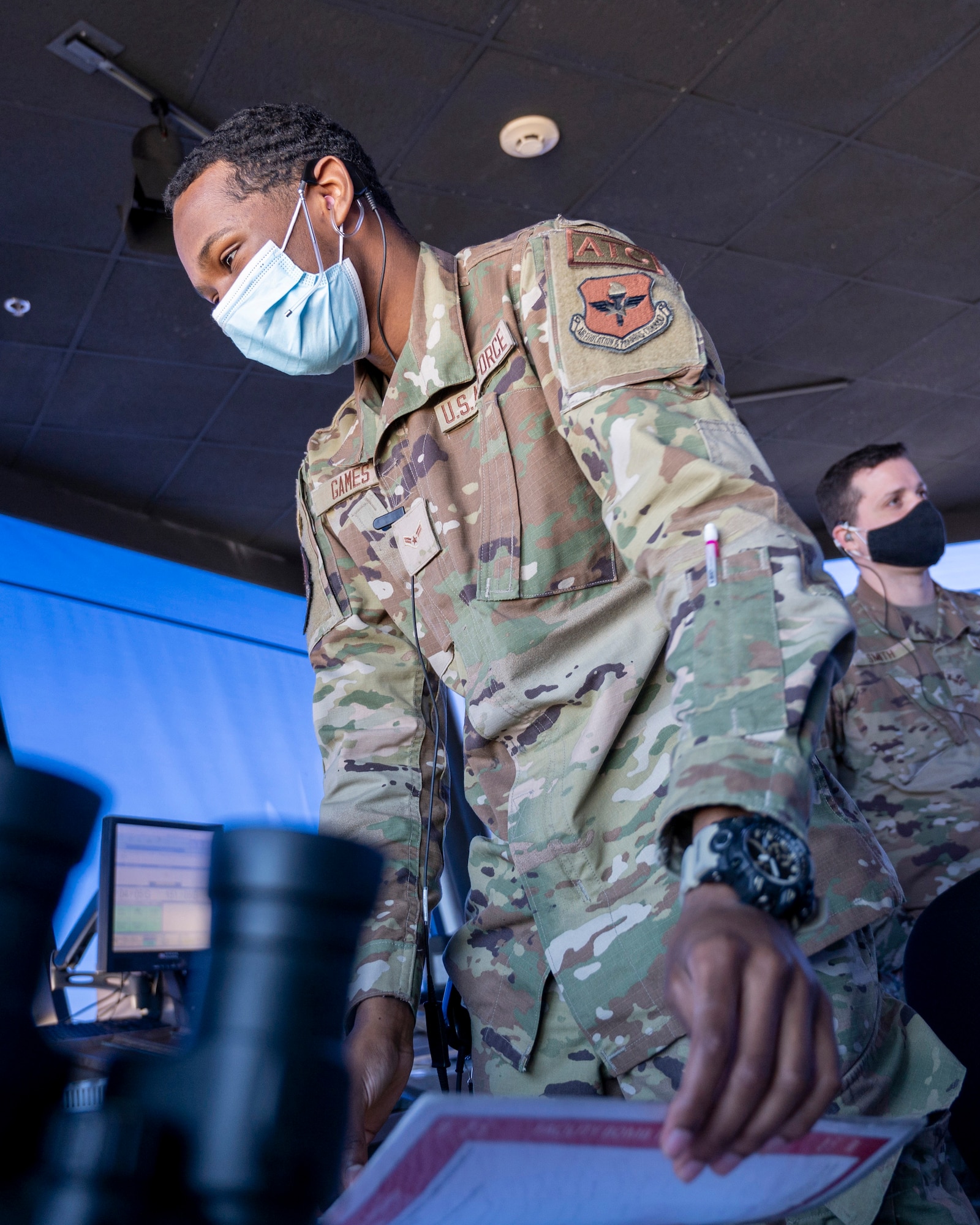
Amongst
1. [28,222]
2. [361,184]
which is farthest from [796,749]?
[28,222]

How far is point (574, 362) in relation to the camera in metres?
0.84

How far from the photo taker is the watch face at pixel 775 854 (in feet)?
1.63

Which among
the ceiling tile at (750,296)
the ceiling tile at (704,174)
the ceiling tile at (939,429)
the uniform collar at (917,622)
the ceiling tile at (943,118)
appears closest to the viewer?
the uniform collar at (917,622)

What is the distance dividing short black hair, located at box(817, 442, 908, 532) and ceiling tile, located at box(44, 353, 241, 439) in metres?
2.63

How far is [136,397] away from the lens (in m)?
4.59

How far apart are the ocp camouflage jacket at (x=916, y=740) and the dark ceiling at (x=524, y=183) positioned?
1.68 m

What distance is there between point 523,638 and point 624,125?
9.39 ft

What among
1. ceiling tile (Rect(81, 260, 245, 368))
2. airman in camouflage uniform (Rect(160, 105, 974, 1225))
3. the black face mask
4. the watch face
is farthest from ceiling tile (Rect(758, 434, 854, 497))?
the watch face

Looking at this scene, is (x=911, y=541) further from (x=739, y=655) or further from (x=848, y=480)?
(x=739, y=655)

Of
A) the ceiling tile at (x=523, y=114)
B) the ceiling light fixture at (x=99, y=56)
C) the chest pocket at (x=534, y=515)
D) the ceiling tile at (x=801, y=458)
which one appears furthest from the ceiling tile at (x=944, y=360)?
the chest pocket at (x=534, y=515)

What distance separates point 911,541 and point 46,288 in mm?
3033

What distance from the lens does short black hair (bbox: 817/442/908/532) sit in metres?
2.77

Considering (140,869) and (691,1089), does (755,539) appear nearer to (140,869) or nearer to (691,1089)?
(691,1089)

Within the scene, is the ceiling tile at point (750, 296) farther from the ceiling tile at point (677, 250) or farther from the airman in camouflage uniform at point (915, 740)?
the airman in camouflage uniform at point (915, 740)
